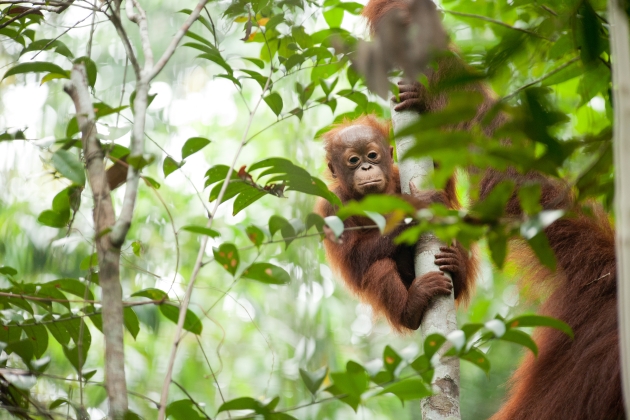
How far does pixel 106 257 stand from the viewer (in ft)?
4.66

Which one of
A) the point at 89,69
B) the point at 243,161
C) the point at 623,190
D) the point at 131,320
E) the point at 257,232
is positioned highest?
the point at 89,69

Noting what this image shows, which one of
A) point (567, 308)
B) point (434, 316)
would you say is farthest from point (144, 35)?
point (567, 308)

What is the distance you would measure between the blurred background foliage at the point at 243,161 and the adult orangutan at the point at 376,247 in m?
0.26

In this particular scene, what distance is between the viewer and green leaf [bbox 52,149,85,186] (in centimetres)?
159

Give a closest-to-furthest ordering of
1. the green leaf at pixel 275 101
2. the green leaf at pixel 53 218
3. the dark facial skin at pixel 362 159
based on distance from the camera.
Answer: the green leaf at pixel 53 218 → the green leaf at pixel 275 101 → the dark facial skin at pixel 362 159

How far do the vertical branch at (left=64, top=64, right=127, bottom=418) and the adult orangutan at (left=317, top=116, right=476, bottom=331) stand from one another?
1.33 metres

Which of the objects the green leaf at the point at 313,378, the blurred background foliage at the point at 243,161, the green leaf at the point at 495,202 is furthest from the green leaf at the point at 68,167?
the green leaf at the point at 495,202

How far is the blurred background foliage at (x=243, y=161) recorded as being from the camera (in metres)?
2.27

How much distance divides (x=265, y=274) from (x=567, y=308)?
1510mm

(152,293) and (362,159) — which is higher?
(362,159)

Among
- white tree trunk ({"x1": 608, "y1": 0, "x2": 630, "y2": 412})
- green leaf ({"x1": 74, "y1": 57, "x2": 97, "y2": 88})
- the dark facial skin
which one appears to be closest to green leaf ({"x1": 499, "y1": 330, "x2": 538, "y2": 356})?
white tree trunk ({"x1": 608, "y1": 0, "x2": 630, "y2": 412})

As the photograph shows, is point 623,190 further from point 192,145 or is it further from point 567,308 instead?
point 567,308

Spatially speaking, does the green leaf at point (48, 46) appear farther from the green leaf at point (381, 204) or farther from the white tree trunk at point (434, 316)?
the green leaf at point (381, 204)

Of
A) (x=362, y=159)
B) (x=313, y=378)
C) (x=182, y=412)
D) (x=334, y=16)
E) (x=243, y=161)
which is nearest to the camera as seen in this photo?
(x=313, y=378)
